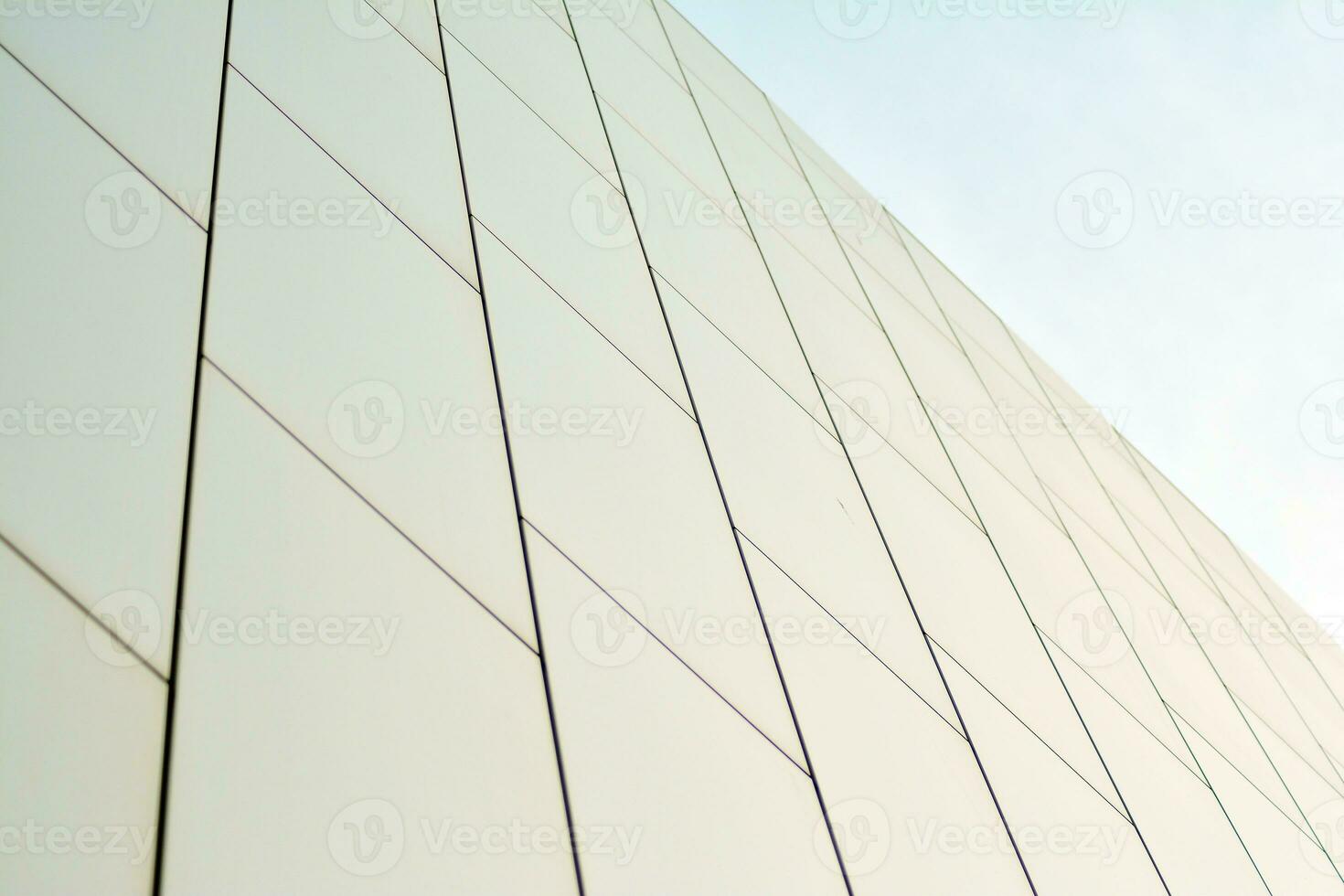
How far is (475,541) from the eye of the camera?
321 centimetres

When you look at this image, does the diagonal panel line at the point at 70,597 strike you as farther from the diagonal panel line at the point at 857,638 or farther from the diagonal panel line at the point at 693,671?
the diagonal panel line at the point at 857,638

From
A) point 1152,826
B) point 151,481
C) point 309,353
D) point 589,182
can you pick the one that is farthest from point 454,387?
point 1152,826

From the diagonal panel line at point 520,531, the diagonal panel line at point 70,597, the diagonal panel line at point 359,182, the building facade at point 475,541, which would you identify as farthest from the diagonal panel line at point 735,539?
the diagonal panel line at point 70,597

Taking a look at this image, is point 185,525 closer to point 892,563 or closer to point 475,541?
point 475,541

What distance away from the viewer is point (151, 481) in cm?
253

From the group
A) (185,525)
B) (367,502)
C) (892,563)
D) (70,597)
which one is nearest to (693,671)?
(367,502)

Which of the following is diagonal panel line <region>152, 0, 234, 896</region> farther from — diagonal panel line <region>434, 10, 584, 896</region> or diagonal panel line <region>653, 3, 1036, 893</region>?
diagonal panel line <region>653, 3, 1036, 893</region>

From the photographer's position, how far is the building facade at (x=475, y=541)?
89.8 inches

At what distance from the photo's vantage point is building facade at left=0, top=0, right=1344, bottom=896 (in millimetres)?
2281

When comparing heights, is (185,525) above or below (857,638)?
below

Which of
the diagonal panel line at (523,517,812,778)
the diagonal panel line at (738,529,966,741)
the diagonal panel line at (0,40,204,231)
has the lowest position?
the diagonal panel line at (523,517,812,778)

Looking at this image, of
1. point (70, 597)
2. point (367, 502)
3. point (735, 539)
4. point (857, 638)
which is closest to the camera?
point (70, 597)

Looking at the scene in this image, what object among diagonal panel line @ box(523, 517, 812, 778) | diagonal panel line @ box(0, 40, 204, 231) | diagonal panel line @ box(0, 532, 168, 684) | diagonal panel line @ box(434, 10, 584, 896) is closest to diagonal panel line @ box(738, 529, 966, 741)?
diagonal panel line @ box(523, 517, 812, 778)

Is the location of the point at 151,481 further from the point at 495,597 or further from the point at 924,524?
the point at 924,524
